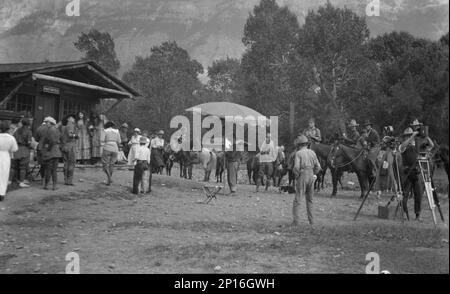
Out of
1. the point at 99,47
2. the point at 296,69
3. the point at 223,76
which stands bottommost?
the point at 296,69

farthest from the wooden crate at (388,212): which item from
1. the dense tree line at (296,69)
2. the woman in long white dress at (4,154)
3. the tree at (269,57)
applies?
the tree at (269,57)

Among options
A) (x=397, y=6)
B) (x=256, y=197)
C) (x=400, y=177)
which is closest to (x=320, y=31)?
(x=397, y=6)

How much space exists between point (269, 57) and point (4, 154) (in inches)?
1144

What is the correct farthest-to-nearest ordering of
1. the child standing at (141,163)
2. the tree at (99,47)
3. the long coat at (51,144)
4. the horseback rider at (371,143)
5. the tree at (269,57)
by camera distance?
the tree at (99,47)
the tree at (269,57)
the horseback rider at (371,143)
the child standing at (141,163)
the long coat at (51,144)

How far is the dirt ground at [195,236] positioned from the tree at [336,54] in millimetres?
20765

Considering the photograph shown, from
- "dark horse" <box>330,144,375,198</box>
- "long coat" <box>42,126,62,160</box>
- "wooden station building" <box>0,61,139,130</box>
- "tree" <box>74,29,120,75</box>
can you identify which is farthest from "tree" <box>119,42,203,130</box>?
"long coat" <box>42,126,62,160</box>

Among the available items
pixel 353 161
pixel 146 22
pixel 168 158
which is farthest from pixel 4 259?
pixel 146 22

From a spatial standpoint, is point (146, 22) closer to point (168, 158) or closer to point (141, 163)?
point (168, 158)

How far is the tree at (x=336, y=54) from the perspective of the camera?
32.9 metres

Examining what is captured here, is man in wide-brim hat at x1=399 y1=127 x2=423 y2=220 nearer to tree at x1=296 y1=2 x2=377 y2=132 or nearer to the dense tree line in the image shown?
the dense tree line

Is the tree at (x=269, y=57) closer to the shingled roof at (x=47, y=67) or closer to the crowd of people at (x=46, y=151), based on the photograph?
the shingled roof at (x=47, y=67)

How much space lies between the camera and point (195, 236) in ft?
28.6

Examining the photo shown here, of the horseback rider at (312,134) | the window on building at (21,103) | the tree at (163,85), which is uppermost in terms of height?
the tree at (163,85)

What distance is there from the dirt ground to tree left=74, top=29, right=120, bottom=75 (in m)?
28.2
